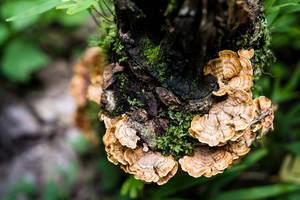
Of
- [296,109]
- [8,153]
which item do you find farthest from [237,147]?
[8,153]

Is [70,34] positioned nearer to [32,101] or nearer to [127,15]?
[32,101]

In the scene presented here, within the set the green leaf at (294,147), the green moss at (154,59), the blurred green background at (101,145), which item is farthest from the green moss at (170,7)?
the green leaf at (294,147)

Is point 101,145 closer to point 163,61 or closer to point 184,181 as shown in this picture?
point 184,181

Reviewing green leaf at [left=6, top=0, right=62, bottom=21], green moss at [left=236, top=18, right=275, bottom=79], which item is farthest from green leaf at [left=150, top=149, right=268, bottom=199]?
green leaf at [left=6, top=0, right=62, bottom=21]

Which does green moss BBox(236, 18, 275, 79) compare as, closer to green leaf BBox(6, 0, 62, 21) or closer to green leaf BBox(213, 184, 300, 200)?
green leaf BBox(6, 0, 62, 21)

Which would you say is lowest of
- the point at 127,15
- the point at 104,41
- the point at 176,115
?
the point at 176,115

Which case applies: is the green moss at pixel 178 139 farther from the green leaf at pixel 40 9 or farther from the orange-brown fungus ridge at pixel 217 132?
the green leaf at pixel 40 9

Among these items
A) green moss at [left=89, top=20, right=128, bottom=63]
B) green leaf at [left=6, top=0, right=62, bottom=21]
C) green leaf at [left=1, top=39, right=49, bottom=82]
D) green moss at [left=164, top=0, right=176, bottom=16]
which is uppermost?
green leaf at [left=6, top=0, right=62, bottom=21]
